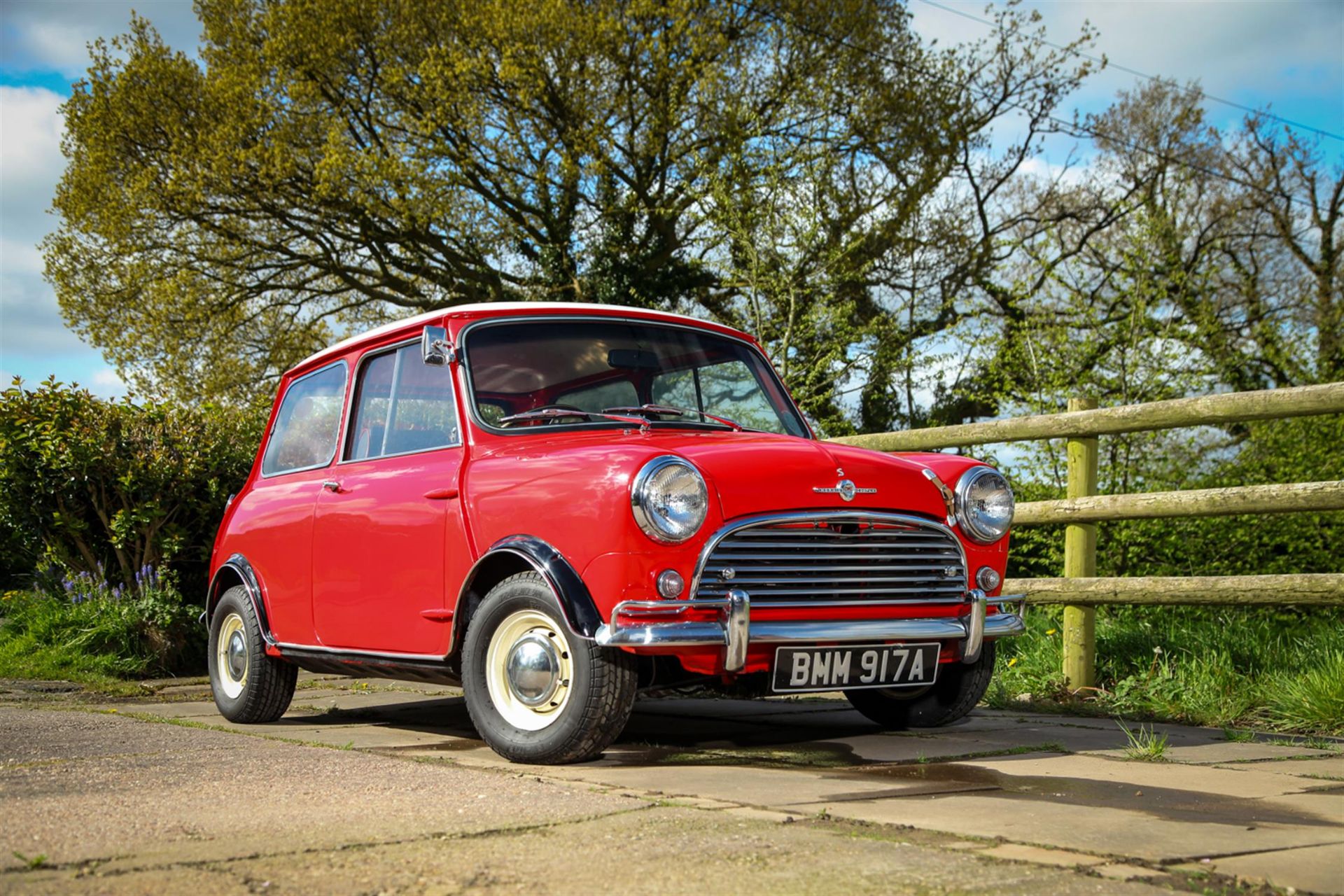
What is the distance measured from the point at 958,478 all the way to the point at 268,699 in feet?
11.1

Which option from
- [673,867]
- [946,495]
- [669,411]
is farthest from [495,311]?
[673,867]

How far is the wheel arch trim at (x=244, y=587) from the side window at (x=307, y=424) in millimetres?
500

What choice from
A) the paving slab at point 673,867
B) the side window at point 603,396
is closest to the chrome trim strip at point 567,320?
the side window at point 603,396

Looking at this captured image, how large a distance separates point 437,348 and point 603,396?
71 centimetres

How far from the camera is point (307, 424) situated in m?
6.29

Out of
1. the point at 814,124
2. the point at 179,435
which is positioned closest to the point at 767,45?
the point at 814,124

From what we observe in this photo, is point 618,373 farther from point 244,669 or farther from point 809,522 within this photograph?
point 244,669

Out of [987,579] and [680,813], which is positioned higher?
[987,579]

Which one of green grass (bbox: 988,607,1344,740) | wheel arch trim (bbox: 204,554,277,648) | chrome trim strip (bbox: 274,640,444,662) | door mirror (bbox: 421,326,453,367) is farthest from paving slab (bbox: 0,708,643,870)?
green grass (bbox: 988,607,1344,740)

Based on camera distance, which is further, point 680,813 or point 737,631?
point 737,631

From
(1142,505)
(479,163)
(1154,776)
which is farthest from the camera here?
(479,163)

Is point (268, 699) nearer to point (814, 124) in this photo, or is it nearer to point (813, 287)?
point (813, 287)

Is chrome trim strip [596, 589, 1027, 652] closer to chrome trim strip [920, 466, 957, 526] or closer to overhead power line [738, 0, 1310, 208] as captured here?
chrome trim strip [920, 466, 957, 526]

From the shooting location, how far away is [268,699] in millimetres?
6023
